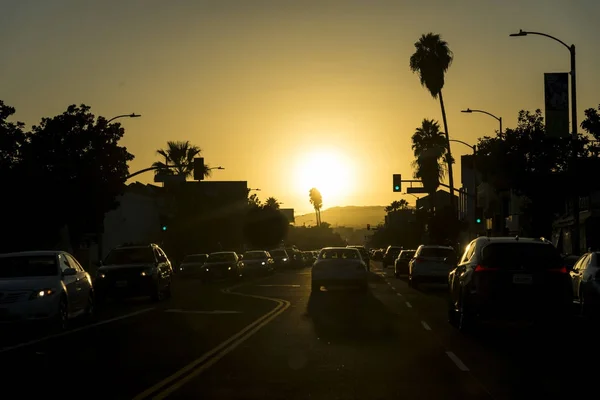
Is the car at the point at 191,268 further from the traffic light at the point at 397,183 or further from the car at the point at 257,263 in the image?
the traffic light at the point at 397,183

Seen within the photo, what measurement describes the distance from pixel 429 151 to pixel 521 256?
229ft

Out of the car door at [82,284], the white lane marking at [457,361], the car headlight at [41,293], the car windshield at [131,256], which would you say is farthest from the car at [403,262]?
the white lane marking at [457,361]

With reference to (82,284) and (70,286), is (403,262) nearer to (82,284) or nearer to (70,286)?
(82,284)

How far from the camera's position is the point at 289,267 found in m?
77.7

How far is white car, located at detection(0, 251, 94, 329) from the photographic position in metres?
18.7

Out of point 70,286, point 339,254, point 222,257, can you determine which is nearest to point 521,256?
point 70,286

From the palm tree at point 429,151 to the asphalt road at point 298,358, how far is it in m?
61.3

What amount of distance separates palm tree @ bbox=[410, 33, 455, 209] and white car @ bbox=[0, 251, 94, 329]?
→ 47012 millimetres

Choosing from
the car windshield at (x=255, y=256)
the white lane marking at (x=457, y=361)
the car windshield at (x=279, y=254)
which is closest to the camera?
the white lane marking at (x=457, y=361)

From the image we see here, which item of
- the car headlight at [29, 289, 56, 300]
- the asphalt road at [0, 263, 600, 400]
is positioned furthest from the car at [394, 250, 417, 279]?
the car headlight at [29, 289, 56, 300]

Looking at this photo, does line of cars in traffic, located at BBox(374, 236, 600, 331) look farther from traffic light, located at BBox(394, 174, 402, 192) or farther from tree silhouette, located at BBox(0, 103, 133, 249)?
traffic light, located at BBox(394, 174, 402, 192)

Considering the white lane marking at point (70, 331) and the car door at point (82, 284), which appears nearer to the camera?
the white lane marking at point (70, 331)

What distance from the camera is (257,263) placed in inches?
2237

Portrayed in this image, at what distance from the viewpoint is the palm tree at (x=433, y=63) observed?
66.6 m
